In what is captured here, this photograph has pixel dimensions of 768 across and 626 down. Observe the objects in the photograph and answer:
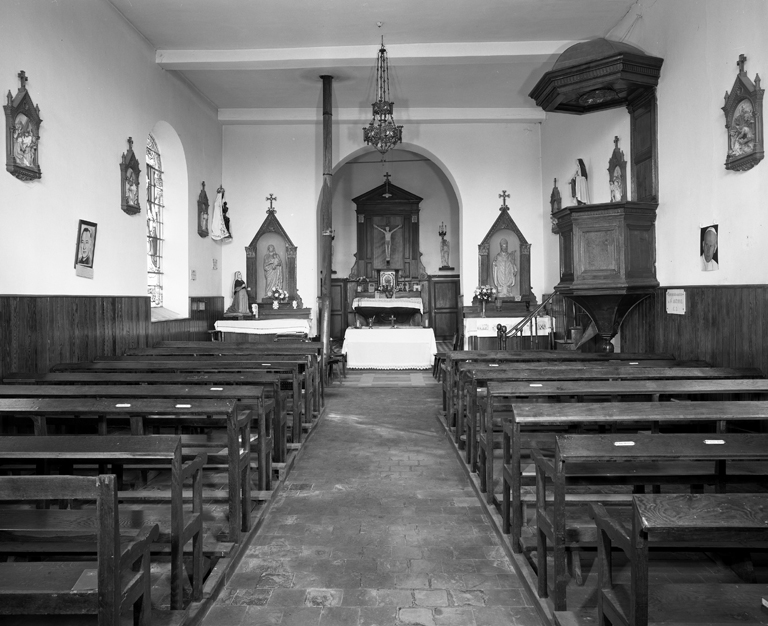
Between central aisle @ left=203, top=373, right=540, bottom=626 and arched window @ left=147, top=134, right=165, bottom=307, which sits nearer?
central aisle @ left=203, top=373, right=540, bottom=626

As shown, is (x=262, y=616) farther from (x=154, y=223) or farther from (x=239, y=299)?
(x=239, y=299)

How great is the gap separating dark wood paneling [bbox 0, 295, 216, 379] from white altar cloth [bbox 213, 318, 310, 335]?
2.14m

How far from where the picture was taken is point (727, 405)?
3445 millimetres

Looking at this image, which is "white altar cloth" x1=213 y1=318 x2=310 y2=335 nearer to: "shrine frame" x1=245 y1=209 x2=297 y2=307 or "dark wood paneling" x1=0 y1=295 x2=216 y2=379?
"shrine frame" x1=245 y1=209 x2=297 y2=307

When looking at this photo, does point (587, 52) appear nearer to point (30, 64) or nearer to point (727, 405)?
point (727, 405)

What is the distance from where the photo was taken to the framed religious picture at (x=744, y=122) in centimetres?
556

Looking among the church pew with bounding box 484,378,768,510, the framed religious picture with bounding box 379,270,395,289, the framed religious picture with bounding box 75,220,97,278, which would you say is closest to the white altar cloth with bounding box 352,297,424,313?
the framed religious picture with bounding box 379,270,395,289

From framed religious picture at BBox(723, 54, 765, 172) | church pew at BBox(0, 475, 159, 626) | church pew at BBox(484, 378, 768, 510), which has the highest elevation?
framed religious picture at BBox(723, 54, 765, 172)

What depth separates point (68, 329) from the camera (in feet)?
23.0

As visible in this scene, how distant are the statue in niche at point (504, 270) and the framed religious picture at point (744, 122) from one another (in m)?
7.34

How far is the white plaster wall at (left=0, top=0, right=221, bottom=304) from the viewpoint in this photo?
6.21 m

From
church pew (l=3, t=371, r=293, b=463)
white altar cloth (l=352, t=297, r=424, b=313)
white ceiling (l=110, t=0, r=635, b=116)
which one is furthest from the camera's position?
white altar cloth (l=352, t=297, r=424, b=313)

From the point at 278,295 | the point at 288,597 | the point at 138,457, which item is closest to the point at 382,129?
the point at 278,295

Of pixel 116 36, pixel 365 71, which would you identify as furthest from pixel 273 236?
pixel 116 36
